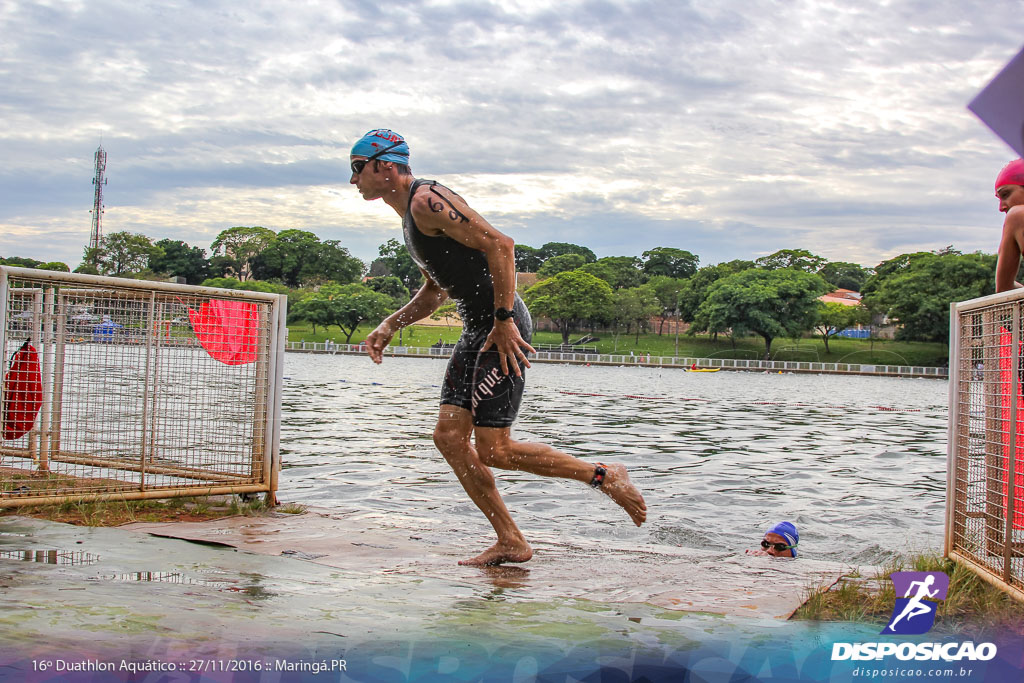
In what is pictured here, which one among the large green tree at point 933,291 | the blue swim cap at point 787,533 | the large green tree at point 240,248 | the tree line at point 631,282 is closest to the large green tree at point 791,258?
the tree line at point 631,282

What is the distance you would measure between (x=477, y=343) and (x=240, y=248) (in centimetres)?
15523

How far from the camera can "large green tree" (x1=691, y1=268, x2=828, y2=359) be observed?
3583 inches

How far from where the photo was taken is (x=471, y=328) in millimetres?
4348

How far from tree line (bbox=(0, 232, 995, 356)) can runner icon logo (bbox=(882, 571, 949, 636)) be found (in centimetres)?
6075

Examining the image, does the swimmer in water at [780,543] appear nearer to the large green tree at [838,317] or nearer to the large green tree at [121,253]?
the large green tree at [838,317]

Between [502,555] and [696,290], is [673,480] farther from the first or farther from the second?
[696,290]

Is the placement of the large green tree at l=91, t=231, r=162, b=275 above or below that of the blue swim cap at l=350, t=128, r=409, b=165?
above

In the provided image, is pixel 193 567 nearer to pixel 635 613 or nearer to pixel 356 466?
pixel 635 613

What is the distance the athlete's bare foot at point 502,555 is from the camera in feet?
14.1

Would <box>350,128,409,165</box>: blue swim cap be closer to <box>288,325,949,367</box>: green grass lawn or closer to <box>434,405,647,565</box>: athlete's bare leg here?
<box>434,405,647,565</box>: athlete's bare leg

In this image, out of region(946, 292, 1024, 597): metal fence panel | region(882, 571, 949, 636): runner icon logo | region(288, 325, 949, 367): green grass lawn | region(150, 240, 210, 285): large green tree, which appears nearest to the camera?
region(882, 571, 949, 636): runner icon logo

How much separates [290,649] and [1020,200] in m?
3.67

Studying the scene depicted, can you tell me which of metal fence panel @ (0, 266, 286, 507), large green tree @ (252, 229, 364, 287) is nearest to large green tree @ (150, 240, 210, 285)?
large green tree @ (252, 229, 364, 287)

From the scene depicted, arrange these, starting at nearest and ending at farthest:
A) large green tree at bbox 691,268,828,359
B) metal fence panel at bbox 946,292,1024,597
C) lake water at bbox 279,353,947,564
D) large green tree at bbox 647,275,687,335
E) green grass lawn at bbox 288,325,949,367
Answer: metal fence panel at bbox 946,292,1024,597 → lake water at bbox 279,353,947,564 → green grass lawn at bbox 288,325,949,367 → large green tree at bbox 691,268,828,359 → large green tree at bbox 647,275,687,335
